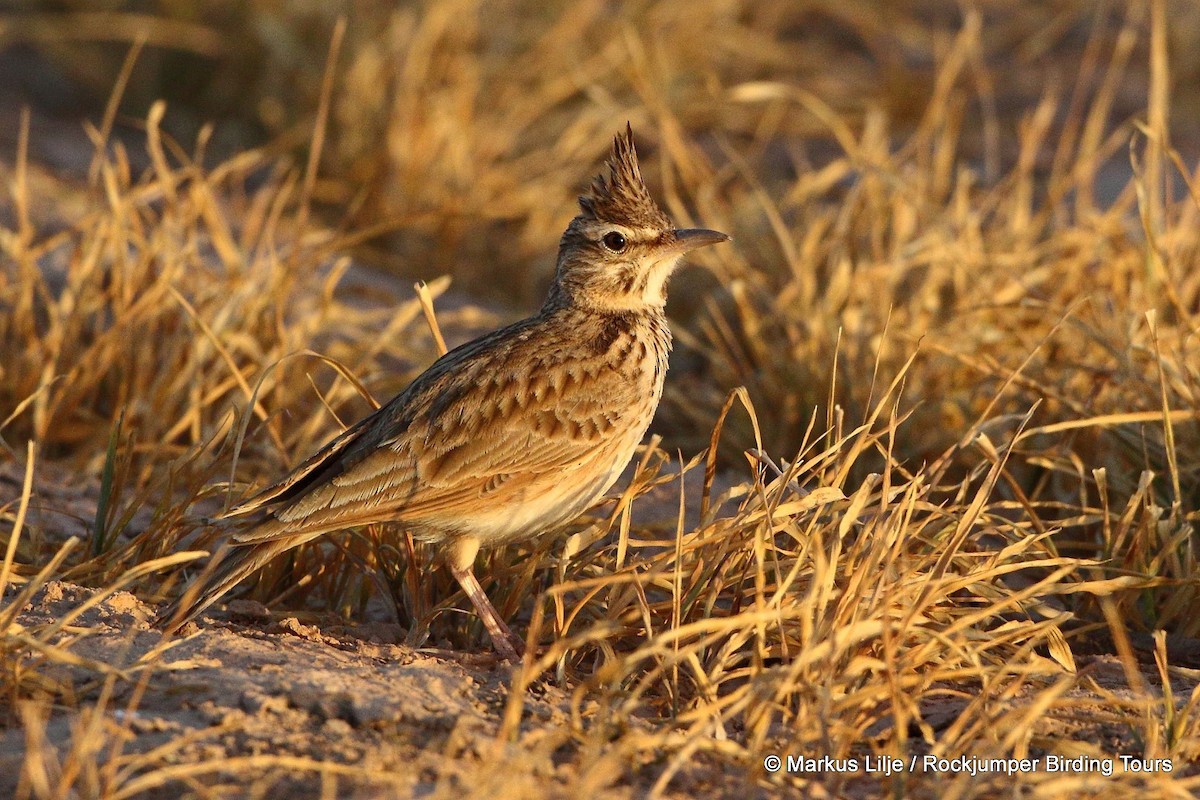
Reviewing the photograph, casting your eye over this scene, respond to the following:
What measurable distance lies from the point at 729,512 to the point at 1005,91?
783 cm


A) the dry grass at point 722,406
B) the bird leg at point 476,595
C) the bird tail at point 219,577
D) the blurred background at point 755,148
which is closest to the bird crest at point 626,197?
the dry grass at point 722,406

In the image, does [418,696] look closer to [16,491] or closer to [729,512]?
[729,512]

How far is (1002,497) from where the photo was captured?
619cm

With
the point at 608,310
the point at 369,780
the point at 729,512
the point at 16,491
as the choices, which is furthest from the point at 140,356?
the point at 369,780

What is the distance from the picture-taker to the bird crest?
535cm

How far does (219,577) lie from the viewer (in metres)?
4.61

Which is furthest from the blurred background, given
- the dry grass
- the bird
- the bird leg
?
the bird leg

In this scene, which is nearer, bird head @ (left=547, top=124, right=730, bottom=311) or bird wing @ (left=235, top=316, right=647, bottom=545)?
bird wing @ (left=235, top=316, right=647, bottom=545)

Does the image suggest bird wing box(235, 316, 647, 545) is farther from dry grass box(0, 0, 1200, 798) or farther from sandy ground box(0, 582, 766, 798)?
sandy ground box(0, 582, 766, 798)

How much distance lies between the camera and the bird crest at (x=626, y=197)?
211 inches

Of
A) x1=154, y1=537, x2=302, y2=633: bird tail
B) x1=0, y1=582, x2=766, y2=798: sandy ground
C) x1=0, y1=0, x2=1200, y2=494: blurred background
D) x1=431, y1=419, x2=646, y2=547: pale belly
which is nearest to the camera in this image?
x1=0, y1=582, x2=766, y2=798: sandy ground

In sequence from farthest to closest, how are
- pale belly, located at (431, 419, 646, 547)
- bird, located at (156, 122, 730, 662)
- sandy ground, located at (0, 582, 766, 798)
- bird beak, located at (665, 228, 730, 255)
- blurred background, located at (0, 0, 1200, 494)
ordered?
blurred background, located at (0, 0, 1200, 494), bird beak, located at (665, 228, 730, 255), pale belly, located at (431, 419, 646, 547), bird, located at (156, 122, 730, 662), sandy ground, located at (0, 582, 766, 798)

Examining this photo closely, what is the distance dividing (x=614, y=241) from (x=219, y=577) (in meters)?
1.81

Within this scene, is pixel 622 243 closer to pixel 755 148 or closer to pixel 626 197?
pixel 626 197
